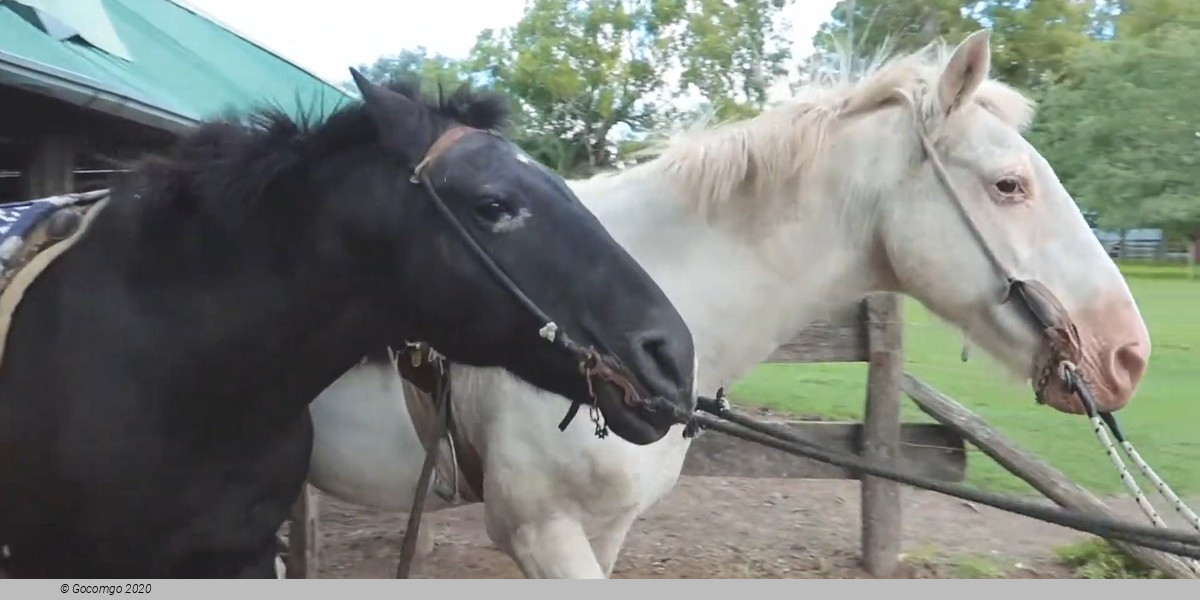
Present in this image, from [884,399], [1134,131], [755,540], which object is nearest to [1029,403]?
[755,540]

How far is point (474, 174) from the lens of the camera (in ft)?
5.86

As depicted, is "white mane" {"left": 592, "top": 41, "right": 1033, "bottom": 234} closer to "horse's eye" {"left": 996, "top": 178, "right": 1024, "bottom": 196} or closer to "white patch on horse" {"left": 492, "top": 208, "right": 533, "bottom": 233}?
"horse's eye" {"left": 996, "top": 178, "right": 1024, "bottom": 196}

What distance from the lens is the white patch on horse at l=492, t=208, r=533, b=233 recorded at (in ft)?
5.80

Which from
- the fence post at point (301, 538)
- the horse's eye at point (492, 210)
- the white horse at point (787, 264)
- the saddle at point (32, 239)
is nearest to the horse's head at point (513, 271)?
the horse's eye at point (492, 210)

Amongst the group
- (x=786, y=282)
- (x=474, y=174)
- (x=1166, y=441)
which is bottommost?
(x=1166, y=441)

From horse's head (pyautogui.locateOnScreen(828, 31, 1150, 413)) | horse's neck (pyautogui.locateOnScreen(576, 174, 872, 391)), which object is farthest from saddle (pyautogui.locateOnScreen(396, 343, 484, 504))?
horse's head (pyautogui.locateOnScreen(828, 31, 1150, 413))

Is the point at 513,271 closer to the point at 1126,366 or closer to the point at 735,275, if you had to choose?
the point at 735,275

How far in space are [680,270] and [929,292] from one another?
0.66 metres

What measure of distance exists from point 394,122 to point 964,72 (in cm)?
145

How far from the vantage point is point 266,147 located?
196 centimetres

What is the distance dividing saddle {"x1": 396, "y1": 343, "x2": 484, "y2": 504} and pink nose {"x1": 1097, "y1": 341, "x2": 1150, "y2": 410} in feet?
5.36
